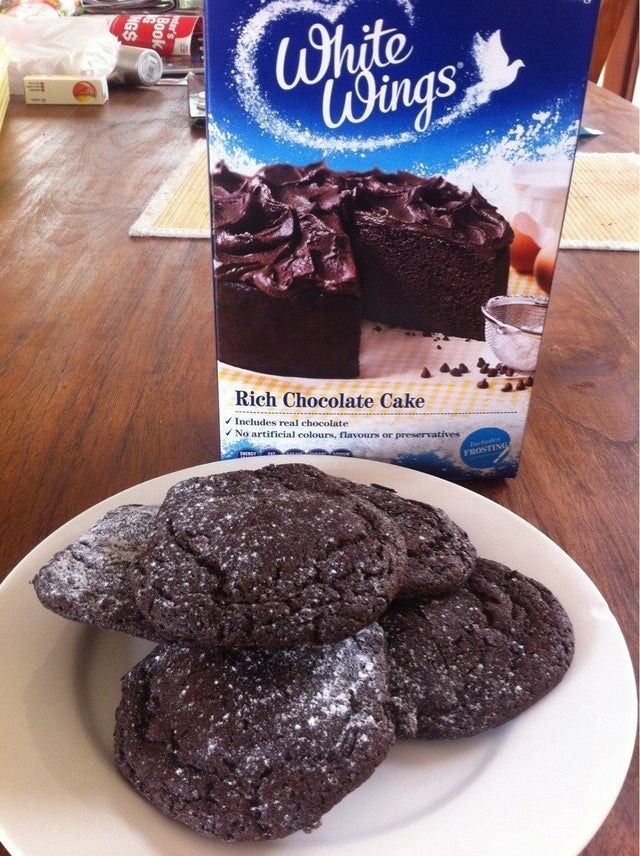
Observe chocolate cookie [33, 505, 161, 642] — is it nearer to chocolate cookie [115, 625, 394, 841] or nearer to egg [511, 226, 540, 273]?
chocolate cookie [115, 625, 394, 841]

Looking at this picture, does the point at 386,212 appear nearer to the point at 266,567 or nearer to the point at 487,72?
the point at 487,72

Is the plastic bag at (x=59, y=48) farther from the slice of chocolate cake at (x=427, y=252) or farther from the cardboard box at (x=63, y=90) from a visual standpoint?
the slice of chocolate cake at (x=427, y=252)

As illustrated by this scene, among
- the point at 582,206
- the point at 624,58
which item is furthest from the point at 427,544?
the point at 624,58

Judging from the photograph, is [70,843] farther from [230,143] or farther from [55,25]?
[55,25]

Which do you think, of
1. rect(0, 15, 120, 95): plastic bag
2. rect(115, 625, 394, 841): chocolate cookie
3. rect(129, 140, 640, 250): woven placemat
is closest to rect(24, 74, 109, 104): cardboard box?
rect(0, 15, 120, 95): plastic bag

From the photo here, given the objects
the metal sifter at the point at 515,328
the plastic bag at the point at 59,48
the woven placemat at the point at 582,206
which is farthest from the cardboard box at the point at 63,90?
the metal sifter at the point at 515,328

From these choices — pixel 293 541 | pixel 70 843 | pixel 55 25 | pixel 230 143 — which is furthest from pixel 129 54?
pixel 70 843
